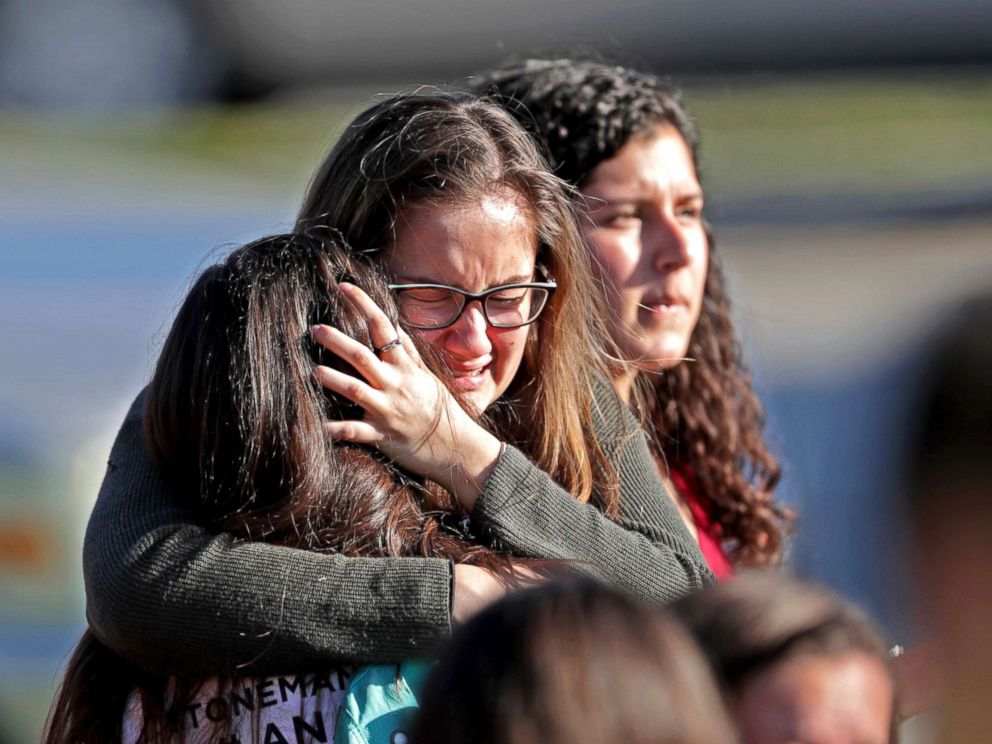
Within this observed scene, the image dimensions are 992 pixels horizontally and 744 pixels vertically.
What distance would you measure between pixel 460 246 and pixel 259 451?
1.22ft

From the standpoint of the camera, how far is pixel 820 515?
2945mm

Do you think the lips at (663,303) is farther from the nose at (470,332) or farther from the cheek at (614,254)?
the nose at (470,332)

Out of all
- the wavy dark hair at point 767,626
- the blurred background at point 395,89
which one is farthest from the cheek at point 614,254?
the blurred background at point 395,89

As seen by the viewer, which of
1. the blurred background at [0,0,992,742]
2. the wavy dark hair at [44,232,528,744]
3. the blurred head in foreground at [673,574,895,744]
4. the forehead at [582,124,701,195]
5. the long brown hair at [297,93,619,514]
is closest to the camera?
the blurred head in foreground at [673,574,895,744]

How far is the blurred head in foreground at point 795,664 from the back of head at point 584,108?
124cm

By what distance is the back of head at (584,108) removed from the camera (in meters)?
2.22

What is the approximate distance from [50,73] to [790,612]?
4.80m

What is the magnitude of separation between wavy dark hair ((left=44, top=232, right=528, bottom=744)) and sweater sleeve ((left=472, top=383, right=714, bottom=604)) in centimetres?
5

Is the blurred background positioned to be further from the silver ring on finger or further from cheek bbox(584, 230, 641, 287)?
the silver ring on finger

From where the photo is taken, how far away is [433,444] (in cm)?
144

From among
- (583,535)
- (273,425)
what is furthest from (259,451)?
(583,535)

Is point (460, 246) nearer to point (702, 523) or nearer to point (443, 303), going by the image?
point (443, 303)

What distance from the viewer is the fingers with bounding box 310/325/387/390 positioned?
4.56 feet

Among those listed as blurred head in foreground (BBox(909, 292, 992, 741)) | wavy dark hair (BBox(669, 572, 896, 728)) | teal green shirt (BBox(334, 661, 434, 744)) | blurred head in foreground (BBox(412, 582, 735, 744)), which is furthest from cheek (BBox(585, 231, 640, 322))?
blurred head in foreground (BBox(412, 582, 735, 744))
